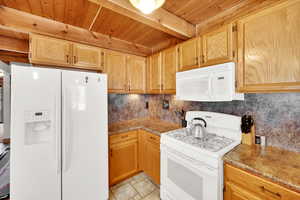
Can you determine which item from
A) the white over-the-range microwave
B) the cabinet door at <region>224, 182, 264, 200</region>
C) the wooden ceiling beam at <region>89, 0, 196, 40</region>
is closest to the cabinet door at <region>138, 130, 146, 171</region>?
the white over-the-range microwave

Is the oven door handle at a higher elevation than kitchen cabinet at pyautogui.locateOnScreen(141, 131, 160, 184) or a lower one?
higher

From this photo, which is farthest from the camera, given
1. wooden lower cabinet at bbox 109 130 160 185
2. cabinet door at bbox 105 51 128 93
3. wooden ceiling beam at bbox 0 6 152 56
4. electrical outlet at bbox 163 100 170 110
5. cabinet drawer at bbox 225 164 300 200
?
electrical outlet at bbox 163 100 170 110

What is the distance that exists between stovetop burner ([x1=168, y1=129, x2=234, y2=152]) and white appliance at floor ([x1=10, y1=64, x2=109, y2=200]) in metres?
0.99

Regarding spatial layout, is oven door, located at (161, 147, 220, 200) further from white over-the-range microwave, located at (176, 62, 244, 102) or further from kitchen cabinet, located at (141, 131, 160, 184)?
white over-the-range microwave, located at (176, 62, 244, 102)

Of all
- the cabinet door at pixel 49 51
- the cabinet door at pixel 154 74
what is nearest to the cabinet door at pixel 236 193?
the cabinet door at pixel 154 74

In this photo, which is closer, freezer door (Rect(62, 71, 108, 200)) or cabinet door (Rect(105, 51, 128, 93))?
freezer door (Rect(62, 71, 108, 200))

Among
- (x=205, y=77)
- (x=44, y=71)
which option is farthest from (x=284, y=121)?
(x=44, y=71)

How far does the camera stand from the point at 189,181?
1.26m

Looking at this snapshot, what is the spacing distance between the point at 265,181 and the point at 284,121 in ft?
2.42

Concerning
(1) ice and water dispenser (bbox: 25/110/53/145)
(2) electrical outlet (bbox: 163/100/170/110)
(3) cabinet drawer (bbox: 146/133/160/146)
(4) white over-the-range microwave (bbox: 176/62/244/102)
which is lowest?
(3) cabinet drawer (bbox: 146/133/160/146)

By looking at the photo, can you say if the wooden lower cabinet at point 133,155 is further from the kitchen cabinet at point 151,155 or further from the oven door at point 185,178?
the oven door at point 185,178

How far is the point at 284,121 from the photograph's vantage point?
1.21 metres

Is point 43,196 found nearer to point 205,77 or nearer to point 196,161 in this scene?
point 196,161

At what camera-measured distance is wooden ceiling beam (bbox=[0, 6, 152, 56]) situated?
1.51 metres
